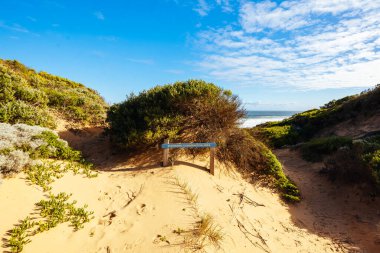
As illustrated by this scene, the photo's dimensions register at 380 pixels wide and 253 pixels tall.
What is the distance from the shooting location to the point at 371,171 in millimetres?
7113

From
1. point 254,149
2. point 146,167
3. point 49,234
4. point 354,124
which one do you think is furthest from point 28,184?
point 354,124

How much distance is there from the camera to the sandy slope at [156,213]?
4.19m

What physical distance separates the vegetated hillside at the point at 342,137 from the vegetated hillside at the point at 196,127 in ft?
4.21

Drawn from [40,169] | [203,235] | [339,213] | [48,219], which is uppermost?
[40,169]

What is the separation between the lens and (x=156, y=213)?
5090 millimetres

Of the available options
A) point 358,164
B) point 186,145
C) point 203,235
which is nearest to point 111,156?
point 186,145

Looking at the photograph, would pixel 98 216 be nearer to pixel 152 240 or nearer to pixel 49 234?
pixel 49 234

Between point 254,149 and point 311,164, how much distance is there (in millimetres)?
3811

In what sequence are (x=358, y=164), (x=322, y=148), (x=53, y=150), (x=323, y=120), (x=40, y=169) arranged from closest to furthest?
1. (x=40, y=169)
2. (x=53, y=150)
3. (x=358, y=164)
4. (x=322, y=148)
5. (x=323, y=120)

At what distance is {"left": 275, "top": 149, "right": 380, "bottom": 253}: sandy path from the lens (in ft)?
18.3

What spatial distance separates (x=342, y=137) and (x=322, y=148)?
1261 mm

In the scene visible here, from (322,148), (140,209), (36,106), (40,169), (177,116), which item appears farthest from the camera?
(322,148)

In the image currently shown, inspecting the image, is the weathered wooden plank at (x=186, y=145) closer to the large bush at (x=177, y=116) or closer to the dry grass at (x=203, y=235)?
the large bush at (x=177, y=116)

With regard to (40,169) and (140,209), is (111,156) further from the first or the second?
(140,209)
